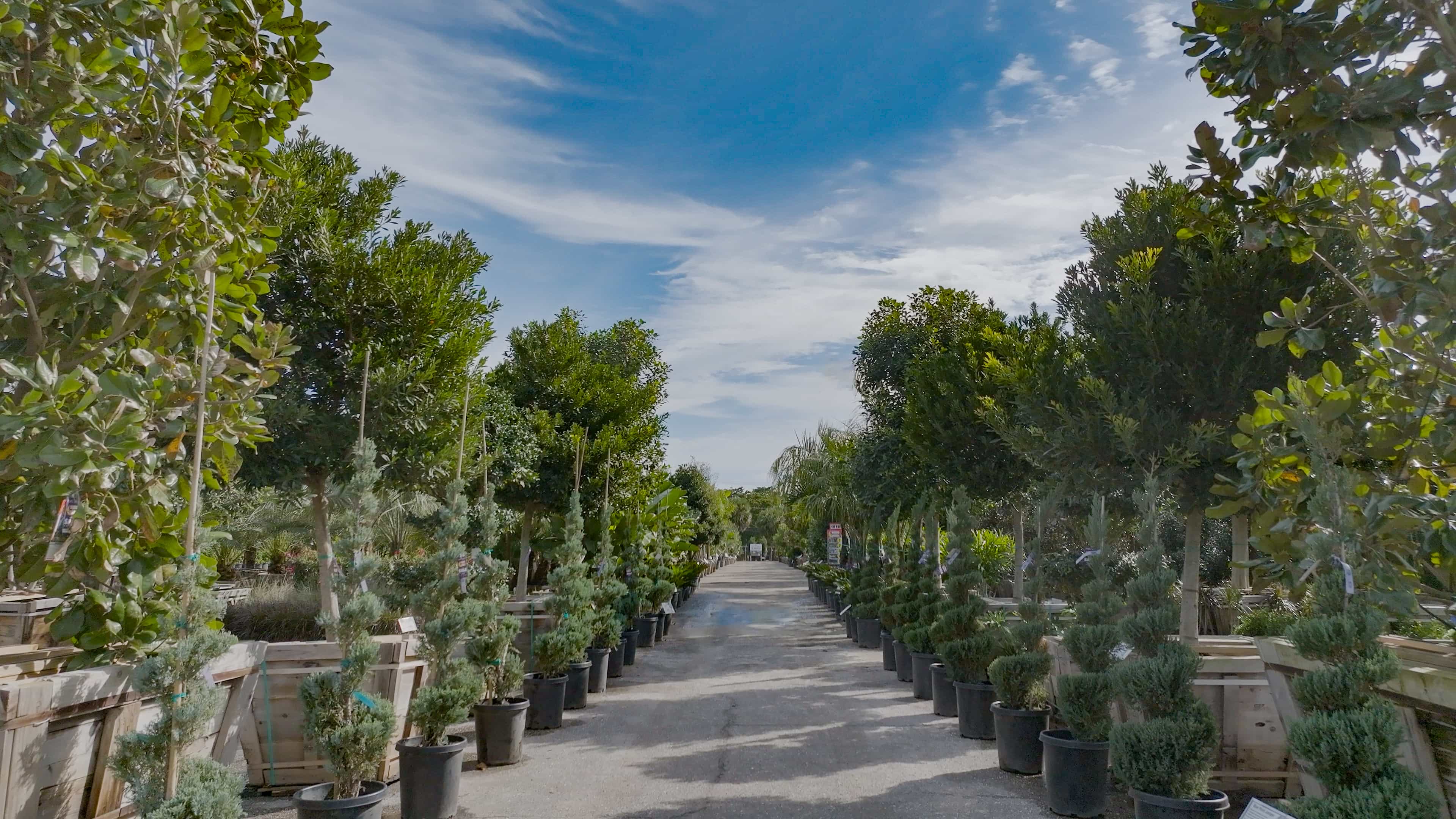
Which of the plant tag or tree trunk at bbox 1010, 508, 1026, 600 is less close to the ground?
tree trunk at bbox 1010, 508, 1026, 600

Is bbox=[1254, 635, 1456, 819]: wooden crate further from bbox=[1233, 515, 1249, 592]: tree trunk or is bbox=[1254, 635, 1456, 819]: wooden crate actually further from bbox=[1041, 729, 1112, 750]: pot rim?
bbox=[1233, 515, 1249, 592]: tree trunk

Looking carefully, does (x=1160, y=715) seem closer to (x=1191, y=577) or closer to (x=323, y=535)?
(x=1191, y=577)

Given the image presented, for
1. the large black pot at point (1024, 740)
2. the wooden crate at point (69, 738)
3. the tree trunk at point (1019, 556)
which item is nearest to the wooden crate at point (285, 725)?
the wooden crate at point (69, 738)

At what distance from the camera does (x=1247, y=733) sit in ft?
20.4

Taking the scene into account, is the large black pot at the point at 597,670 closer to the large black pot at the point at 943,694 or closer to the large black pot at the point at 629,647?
the large black pot at the point at 629,647

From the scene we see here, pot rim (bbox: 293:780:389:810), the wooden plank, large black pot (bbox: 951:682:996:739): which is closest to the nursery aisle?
large black pot (bbox: 951:682:996:739)

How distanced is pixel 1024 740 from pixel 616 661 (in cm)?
707

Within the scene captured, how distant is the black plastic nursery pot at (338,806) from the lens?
187 inches

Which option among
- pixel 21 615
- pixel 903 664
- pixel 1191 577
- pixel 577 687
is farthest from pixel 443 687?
pixel 903 664

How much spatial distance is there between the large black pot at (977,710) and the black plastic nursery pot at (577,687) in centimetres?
417

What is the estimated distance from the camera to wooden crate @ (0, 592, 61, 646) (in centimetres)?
727

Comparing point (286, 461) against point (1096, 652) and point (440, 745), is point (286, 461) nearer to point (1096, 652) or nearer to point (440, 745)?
point (440, 745)

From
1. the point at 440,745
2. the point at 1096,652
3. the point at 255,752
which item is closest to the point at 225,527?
the point at 255,752

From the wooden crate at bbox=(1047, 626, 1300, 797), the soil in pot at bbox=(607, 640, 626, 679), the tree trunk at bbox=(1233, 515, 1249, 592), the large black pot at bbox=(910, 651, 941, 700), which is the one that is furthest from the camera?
the soil in pot at bbox=(607, 640, 626, 679)
